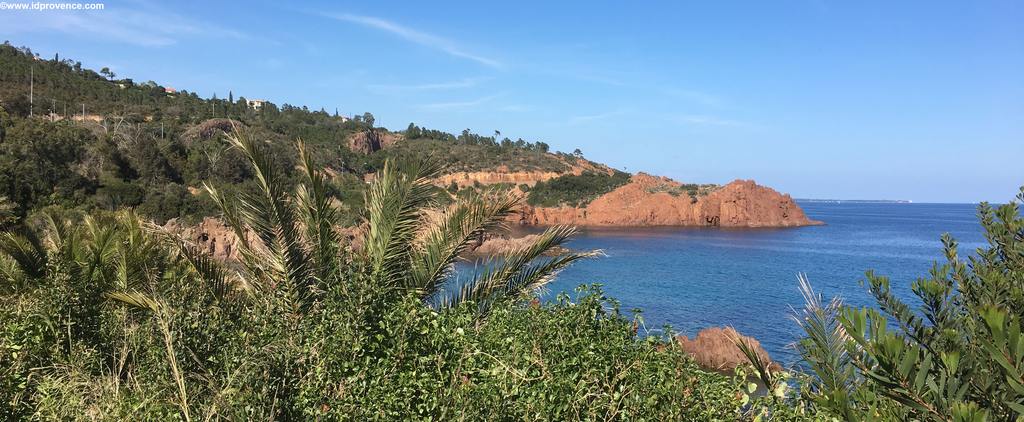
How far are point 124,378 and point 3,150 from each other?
3053 cm

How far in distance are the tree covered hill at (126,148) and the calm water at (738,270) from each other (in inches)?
499

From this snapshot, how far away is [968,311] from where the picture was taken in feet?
13.2

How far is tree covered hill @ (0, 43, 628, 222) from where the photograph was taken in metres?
29.1

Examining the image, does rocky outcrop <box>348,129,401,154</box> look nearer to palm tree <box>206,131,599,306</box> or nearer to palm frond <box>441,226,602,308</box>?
palm tree <box>206,131,599,306</box>

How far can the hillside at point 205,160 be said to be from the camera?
100ft

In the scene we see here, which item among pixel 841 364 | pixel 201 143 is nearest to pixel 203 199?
pixel 201 143

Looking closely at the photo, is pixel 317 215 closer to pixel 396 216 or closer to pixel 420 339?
pixel 396 216

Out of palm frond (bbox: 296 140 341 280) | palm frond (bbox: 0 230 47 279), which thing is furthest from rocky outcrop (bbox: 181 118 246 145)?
palm frond (bbox: 296 140 341 280)

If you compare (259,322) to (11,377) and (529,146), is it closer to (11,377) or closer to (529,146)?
(11,377)

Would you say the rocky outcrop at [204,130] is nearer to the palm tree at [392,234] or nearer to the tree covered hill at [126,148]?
the tree covered hill at [126,148]

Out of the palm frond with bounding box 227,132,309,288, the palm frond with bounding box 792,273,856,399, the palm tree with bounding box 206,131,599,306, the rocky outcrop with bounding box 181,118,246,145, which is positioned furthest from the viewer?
the rocky outcrop with bounding box 181,118,246,145

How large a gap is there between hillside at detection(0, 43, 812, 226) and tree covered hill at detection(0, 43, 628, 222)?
9 cm

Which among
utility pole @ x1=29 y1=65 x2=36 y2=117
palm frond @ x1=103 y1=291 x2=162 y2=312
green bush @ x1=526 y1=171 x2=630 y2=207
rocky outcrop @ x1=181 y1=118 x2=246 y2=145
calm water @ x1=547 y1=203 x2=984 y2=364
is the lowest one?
calm water @ x1=547 y1=203 x2=984 y2=364

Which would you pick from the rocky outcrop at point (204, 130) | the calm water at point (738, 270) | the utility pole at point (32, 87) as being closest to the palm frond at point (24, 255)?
the calm water at point (738, 270)
